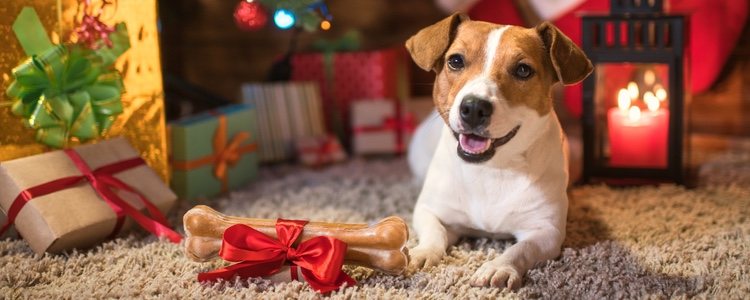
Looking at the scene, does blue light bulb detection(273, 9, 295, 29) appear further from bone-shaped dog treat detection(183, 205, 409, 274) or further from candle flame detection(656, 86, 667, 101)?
candle flame detection(656, 86, 667, 101)

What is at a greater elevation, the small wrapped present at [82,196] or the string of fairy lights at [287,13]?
the string of fairy lights at [287,13]

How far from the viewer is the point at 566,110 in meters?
3.35

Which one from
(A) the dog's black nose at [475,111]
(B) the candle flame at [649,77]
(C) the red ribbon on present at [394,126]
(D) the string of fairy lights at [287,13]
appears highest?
(D) the string of fairy lights at [287,13]

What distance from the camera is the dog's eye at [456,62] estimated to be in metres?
1.73

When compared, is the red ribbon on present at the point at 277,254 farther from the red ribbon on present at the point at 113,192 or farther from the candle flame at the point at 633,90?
the candle flame at the point at 633,90

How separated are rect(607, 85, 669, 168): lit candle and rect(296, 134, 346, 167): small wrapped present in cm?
99

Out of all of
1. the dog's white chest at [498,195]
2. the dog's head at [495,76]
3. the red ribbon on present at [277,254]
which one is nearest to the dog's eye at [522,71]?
the dog's head at [495,76]

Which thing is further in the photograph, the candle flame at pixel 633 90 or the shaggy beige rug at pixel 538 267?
the candle flame at pixel 633 90

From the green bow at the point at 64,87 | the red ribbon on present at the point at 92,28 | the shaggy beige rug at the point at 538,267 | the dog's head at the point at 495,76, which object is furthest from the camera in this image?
the red ribbon on present at the point at 92,28

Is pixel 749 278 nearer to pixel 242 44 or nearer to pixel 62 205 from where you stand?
pixel 62 205

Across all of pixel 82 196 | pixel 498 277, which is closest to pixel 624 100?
pixel 498 277

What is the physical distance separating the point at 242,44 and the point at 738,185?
2077mm

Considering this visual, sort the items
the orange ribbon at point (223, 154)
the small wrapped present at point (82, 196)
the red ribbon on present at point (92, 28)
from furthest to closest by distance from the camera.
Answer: the orange ribbon at point (223, 154)
the red ribbon on present at point (92, 28)
the small wrapped present at point (82, 196)

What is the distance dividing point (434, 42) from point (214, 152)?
925 mm
